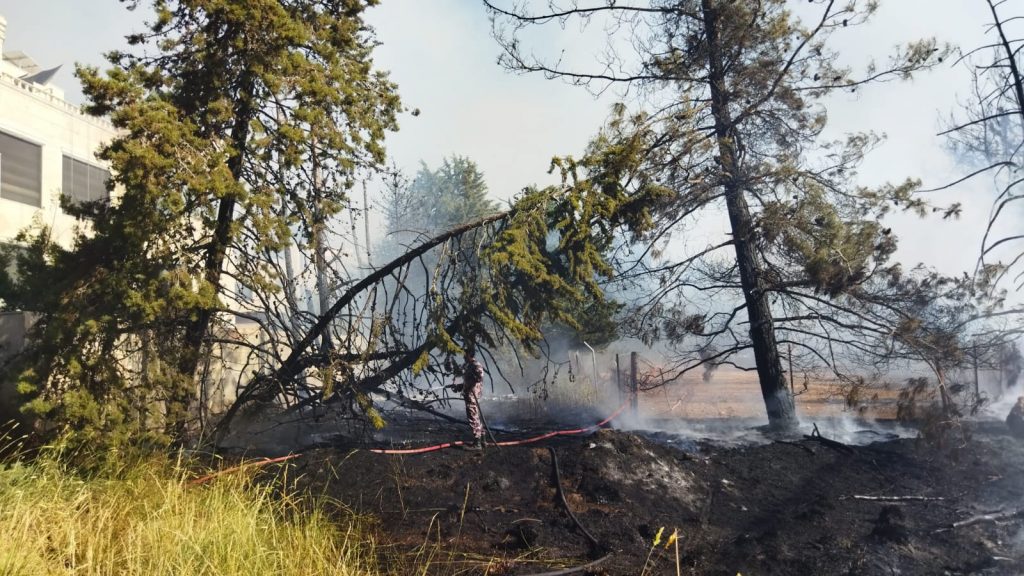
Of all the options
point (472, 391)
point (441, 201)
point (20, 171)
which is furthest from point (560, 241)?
point (441, 201)

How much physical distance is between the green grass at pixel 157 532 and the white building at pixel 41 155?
39.2 feet

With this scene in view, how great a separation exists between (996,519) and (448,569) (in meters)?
5.41

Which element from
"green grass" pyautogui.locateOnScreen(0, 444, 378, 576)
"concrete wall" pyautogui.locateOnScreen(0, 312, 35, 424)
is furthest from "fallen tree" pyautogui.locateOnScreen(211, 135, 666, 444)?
"concrete wall" pyautogui.locateOnScreen(0, 312, 35, 424)

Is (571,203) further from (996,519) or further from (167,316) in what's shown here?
(996,519)

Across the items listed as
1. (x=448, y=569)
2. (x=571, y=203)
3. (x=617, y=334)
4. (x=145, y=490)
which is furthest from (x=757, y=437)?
(x=145, y=490)

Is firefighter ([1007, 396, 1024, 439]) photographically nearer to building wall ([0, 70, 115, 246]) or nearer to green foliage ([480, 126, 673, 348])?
green foliage ([480, 126, 673, 348])

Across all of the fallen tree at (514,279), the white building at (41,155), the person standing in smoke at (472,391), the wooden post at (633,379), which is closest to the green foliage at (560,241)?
the fallen tree at (514,279)

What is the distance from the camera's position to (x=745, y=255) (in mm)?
10188

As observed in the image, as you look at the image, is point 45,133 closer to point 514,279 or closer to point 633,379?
point 514,279

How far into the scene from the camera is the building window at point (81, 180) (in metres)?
17.6

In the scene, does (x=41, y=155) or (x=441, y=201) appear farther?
(x=441, y=201)

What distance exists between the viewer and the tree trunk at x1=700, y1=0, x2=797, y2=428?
9.95 meters

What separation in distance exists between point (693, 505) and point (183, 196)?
6388 millimetres

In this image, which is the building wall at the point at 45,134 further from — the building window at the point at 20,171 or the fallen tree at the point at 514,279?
the fallen tree at the point at 514,279
